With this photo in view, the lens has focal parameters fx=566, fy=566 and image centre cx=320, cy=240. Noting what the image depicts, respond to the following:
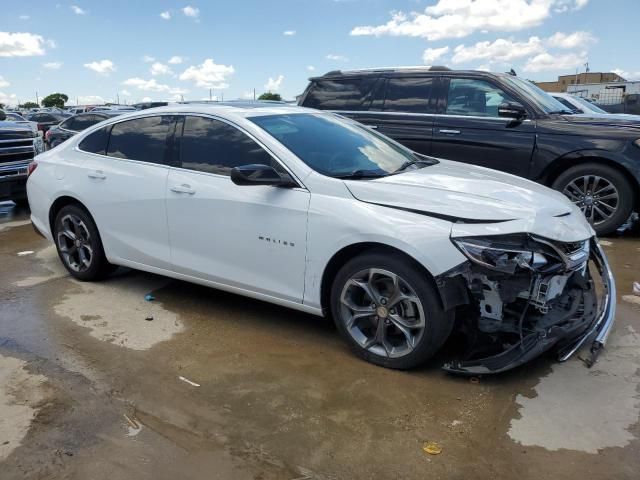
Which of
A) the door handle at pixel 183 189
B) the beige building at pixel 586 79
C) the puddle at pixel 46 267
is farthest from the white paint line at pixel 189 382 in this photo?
the beige building at pixel 586 79

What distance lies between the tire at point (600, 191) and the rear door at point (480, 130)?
0.53 metres

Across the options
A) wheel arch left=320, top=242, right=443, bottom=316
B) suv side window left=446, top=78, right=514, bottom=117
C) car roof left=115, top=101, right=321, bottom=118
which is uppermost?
suv side window left=446, top=78, right=514, bottom=117

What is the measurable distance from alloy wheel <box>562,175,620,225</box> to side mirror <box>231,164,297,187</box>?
4.36 metres

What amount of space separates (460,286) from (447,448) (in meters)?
0.89

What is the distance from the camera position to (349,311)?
11.9 feet

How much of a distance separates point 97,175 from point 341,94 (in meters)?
4.09

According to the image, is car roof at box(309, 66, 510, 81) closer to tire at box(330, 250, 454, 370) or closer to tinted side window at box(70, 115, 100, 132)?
tire at box(330, 250, 454, 370)

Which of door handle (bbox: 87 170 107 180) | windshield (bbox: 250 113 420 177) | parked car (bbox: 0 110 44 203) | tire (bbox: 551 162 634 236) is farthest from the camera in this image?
parked car (bbox: 0 110 44 203)

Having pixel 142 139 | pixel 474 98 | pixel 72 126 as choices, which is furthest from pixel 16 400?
pixel 72 126

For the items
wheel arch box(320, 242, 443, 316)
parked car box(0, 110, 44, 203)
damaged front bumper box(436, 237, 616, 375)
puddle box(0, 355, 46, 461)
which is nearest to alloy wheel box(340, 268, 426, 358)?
wheel arch box(320, 242, 443, 316)

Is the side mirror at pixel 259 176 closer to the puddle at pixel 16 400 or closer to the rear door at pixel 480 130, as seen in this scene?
the puddle at pixel 16 400

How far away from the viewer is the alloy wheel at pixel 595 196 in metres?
6.64

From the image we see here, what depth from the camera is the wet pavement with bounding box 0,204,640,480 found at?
2.69 metres

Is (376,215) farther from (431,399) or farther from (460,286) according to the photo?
(431,399)
